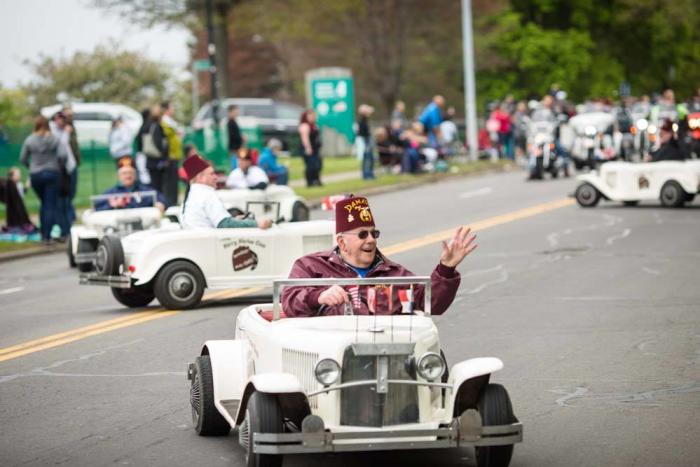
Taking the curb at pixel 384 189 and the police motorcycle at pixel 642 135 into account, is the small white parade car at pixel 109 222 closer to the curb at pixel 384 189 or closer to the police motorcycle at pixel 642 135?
the curb at pixel 384 189

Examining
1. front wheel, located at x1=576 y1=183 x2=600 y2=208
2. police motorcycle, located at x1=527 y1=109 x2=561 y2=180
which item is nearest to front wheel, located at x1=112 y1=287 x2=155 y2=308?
front wheel, located at x1=576 y1=183 x2=600 y2=208

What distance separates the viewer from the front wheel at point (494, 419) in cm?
750

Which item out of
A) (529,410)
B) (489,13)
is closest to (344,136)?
(489,13)

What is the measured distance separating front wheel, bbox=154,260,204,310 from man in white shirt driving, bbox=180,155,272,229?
47 cm

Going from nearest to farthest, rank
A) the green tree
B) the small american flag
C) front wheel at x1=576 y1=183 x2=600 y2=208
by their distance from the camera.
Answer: the small american flag < front wheel at x1=576 y1=183 x2=600 y2=208 < the green tree

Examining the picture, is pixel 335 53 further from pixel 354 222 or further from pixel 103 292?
pixel 354 222

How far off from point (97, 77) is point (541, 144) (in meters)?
39.3

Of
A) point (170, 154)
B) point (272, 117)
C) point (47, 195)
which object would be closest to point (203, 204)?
point (47, 195)

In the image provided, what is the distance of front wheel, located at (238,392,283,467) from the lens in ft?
24.4

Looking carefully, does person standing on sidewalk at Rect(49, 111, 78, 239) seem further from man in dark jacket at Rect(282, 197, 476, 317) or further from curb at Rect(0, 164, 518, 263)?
man in dark jacket at Rect(282, 197, 476, 317)

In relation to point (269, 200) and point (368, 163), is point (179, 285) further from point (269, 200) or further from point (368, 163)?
point (368, 163)

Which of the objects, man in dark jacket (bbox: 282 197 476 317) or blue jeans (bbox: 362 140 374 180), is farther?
blue jeans (bbox: 362 140 374 180)

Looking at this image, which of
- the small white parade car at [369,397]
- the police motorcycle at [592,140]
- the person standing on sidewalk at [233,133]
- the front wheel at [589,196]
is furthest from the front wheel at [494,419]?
the police motorcycle at [592,140]

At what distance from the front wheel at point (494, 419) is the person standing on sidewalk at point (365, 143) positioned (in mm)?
29544
